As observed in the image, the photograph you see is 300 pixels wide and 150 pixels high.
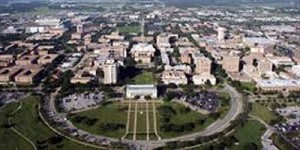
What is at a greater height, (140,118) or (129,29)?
(140,118)

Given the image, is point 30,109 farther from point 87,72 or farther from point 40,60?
point 40,60

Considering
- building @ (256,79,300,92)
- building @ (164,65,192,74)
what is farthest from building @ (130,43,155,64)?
building @ (256,79,300,92)

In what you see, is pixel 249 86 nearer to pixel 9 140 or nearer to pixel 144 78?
pixel 144 78

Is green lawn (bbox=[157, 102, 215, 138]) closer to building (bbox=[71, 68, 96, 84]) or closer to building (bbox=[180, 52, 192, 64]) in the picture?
building (bbox=[71, 68, 96, 84])

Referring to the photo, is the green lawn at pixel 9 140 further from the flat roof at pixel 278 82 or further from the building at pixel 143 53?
the flat roof at pixel 278 82

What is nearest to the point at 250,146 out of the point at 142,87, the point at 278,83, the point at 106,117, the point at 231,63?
the point at 106,117

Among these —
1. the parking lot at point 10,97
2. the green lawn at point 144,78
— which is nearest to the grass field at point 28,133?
the parking lot at point 10,97

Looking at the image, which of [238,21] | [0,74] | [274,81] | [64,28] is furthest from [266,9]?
[0,74]
